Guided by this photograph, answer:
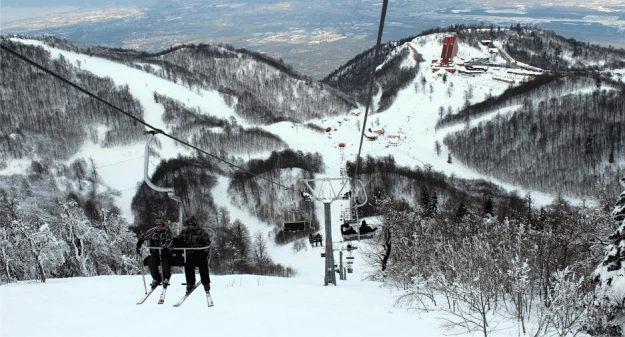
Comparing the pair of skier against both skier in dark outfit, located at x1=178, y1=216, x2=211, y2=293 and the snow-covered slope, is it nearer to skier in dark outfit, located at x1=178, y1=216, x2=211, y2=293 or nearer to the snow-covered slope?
skier in dark outfit, located at x1=178, y1=216, x2=211, y2=293

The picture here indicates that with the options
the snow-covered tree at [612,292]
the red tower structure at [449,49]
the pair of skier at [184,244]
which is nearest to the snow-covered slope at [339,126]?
the red tower structure at [449,49]

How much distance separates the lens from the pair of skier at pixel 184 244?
10727mm

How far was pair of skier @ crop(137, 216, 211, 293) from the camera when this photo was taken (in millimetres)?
10727

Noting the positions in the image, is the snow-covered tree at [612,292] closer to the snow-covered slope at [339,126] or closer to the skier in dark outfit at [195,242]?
the skier in dark outfit at [195,242]

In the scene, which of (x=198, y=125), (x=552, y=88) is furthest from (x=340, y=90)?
(x=552, y=88)

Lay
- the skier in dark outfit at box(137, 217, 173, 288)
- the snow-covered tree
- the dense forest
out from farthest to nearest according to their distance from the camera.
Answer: the dense forest
the snow-covered tree
the skier in dark outfit at box(137, 217, 173, 288)

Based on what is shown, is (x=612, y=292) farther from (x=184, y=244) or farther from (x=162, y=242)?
(x=162, y=242)

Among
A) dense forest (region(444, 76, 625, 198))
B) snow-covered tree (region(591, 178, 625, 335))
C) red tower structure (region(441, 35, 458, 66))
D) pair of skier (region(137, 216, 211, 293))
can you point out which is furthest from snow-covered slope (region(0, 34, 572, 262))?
pair of skier (region(137, 216, 211, 293))

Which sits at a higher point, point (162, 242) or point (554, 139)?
point (162, 242)

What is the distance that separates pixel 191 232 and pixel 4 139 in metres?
114

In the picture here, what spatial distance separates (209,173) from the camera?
291 ft

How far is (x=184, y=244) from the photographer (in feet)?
35.3

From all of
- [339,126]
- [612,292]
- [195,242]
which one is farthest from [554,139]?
[195,242]

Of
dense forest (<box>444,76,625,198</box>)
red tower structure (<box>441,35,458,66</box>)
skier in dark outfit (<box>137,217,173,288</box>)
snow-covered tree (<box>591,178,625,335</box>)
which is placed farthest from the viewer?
red tower structure (<box>441,35,458,66</box>)
